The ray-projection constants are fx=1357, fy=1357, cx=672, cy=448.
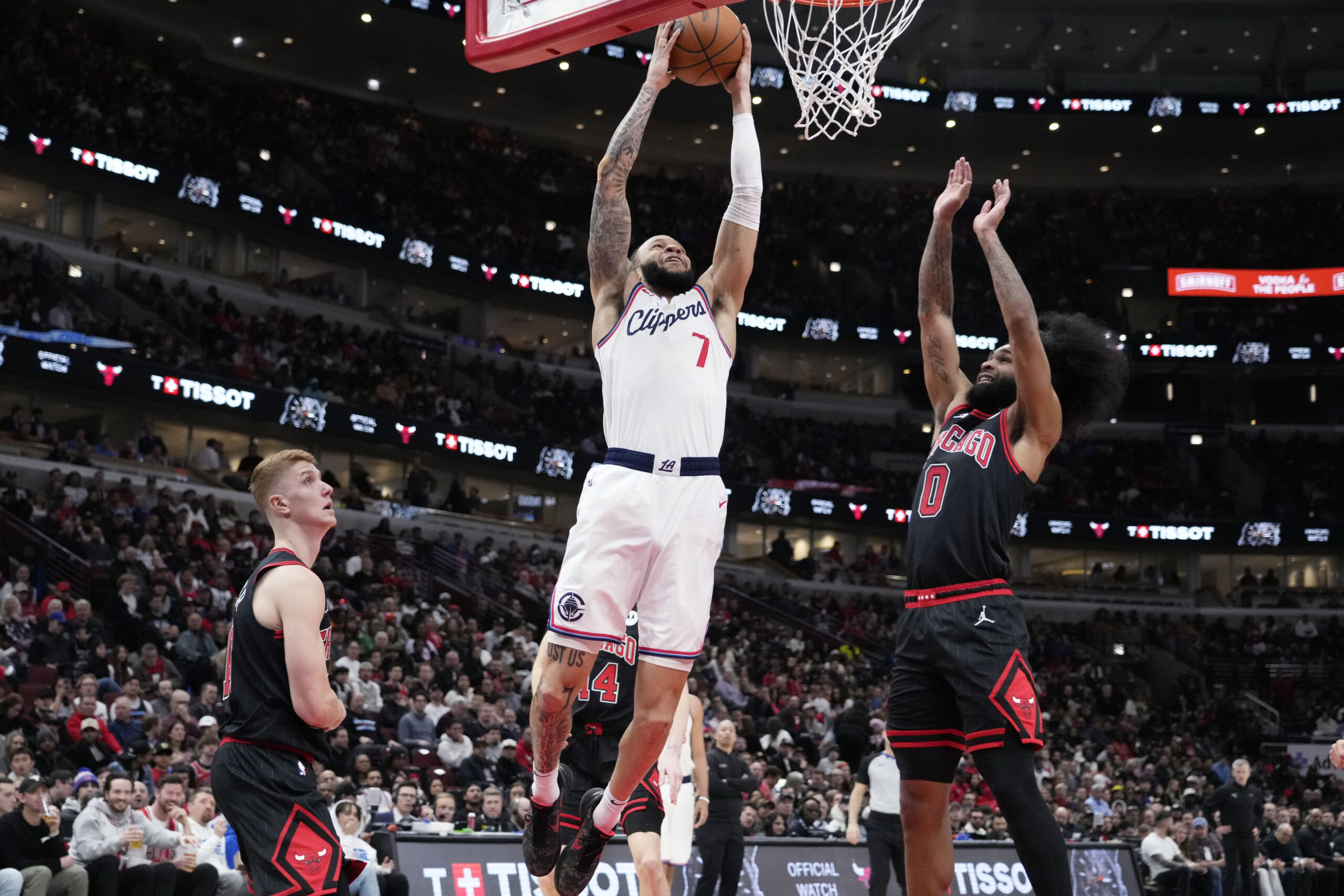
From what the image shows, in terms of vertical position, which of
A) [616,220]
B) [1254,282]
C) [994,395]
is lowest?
[994,395]

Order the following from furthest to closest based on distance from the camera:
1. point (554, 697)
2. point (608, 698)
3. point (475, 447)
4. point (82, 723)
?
point (475, 447) → point (82, 723) → point (608, 698) → point (554, 697)

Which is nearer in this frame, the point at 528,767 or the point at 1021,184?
the point at 528,767

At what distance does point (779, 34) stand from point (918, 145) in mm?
33987

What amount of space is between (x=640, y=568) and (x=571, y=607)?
309 mm

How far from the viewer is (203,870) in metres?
10.5

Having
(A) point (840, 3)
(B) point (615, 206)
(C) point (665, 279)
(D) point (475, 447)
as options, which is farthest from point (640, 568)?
(D) point (475, 447)

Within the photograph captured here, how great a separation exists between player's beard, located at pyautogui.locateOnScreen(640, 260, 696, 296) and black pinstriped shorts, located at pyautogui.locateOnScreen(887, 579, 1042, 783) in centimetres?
156

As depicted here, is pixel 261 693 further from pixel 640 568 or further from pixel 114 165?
pixel 114 165

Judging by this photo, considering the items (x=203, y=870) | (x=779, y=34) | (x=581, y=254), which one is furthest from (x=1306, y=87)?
(x=203, y=870)

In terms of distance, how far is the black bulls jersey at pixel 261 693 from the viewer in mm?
4660

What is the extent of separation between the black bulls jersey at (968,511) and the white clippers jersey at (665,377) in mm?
901

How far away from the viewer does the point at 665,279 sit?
220 inches

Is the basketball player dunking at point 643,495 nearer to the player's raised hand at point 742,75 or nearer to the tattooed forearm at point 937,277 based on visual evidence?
the player's raised hand at point 742,75

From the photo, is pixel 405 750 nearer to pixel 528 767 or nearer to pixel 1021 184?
pixel 528 767
